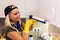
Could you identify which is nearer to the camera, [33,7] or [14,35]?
[14,35]

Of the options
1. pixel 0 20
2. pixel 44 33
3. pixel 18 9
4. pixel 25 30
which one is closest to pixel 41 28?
pixel 44 33

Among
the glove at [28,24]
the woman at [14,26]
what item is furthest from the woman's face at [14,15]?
the glove at [28,24]

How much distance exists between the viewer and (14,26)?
1.18m

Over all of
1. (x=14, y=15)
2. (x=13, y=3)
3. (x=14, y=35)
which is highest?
(x=13, y=3)

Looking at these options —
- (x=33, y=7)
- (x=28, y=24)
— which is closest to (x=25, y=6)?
(x=33, y=7)

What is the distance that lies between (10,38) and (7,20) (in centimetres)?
18

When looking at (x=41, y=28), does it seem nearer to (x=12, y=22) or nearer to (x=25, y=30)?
(x=25, y=30)

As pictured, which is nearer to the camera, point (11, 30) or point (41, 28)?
point (11, 30)

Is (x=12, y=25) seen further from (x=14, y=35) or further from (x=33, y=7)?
(x=33, y=7)

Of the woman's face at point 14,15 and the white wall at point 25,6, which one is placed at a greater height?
the white wall at point 25,6

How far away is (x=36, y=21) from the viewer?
1.20 metres

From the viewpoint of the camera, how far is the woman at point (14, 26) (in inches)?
45.5

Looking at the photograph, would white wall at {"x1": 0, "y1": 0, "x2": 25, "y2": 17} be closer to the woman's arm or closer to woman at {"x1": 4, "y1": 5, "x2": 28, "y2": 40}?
woman at {"x1": 4, "y1": 5, "x2": 28, "y2": 40}

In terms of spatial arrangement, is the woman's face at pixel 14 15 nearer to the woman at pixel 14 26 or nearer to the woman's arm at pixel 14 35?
the woman at pixel 14 26
